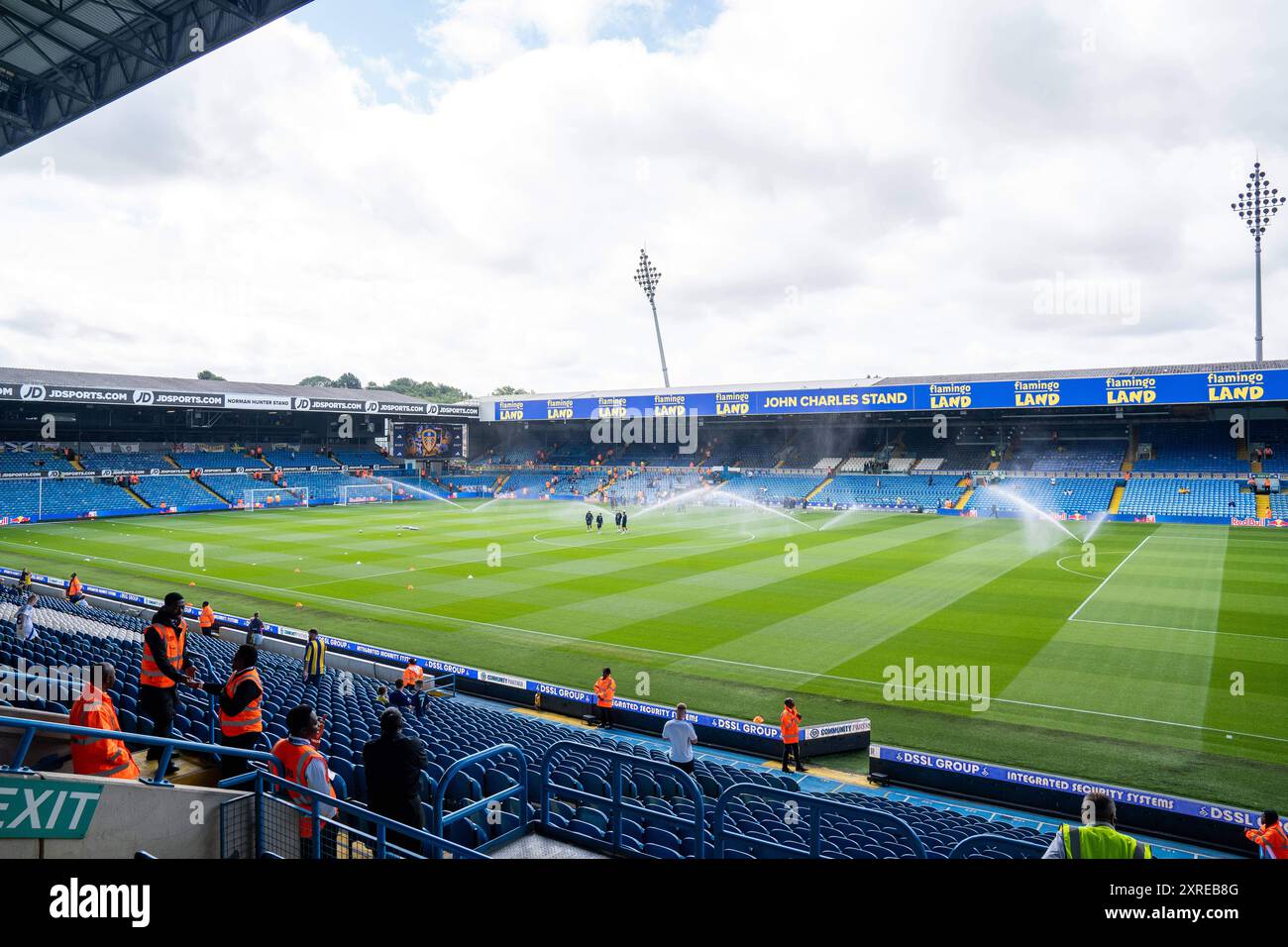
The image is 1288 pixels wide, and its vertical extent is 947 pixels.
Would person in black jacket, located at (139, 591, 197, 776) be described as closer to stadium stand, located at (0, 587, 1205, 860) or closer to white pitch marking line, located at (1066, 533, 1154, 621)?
stadium stand, located at (0, 587, 1205, 860)

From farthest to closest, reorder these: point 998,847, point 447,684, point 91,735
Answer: point 447,684
point 998,847
point 91,735

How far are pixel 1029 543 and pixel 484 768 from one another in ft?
110

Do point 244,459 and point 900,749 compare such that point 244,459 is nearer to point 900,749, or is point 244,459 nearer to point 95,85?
point 95,85

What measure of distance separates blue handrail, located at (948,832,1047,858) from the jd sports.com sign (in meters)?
5.93

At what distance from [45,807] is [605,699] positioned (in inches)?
425

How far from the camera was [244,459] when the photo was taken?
64.1 meters

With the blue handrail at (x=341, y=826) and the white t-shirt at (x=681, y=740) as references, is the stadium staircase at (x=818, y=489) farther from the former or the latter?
the blue handrail at (x=341, y=826)

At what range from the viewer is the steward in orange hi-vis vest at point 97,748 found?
218 inches

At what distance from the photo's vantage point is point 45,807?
423cm

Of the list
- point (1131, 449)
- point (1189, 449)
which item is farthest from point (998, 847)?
point (1131, 449)

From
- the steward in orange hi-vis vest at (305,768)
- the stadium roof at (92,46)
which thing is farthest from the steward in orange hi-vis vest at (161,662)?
the stadium roof at (92,46)

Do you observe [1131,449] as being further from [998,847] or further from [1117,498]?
[998,847]
